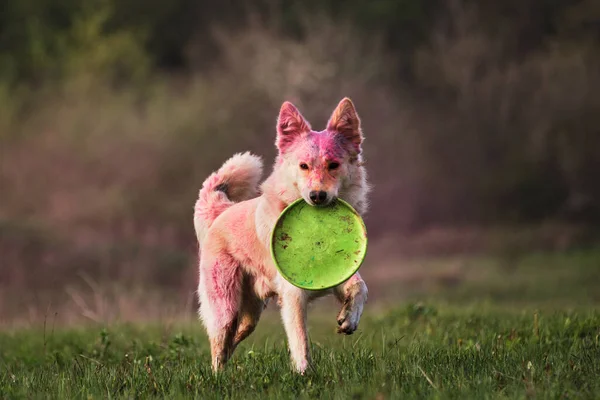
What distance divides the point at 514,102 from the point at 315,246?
Answer: 82.9ft

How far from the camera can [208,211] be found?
24.1 ft

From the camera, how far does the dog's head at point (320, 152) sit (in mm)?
6035

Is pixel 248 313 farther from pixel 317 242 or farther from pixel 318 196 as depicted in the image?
pixel 318 196

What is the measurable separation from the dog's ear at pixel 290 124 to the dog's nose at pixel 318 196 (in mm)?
539

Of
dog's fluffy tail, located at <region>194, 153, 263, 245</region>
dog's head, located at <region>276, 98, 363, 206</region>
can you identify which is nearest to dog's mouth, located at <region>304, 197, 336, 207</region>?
dog's head, located at <region>276, 98, 363, 206</region>

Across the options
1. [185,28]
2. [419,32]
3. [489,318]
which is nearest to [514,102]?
[419,32]

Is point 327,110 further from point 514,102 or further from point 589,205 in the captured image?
point 589,205

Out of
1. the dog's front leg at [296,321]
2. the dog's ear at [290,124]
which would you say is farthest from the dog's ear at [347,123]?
the dog's front leg at [296,321]

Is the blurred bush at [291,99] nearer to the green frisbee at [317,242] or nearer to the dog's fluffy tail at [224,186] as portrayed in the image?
the dog's fluffy tail at [224,186]

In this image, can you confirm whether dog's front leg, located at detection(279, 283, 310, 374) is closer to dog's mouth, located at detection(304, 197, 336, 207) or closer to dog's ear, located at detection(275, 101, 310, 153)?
dog's mouth, located at detection(304, 197, 336, 207)

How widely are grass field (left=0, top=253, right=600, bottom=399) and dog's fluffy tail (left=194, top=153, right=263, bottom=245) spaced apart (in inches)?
42.5

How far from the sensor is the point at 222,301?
22.2ft

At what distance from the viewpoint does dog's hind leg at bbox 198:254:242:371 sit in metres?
6.77

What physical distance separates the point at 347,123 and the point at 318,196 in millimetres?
605
